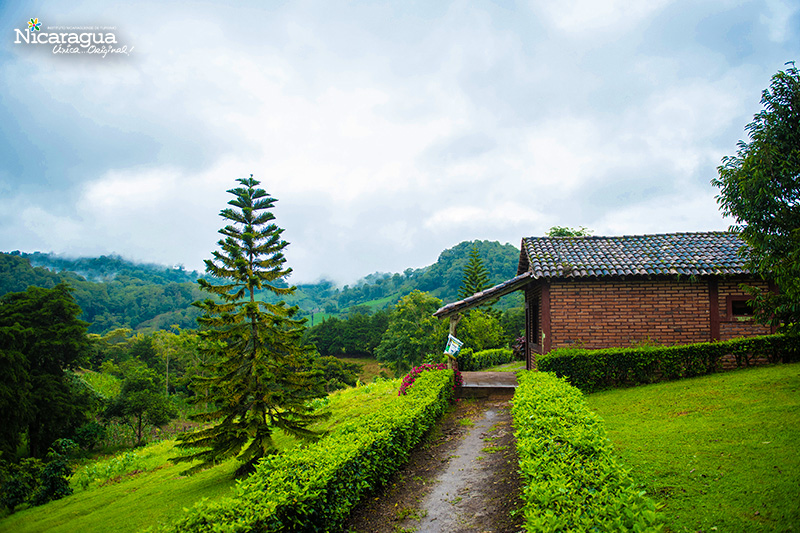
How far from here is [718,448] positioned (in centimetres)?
573

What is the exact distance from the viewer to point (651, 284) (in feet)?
42.1

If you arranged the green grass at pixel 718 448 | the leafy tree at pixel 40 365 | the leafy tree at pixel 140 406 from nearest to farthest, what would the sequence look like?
the green grass at pixel 718 448 → the leafy tree at pixel 40 365 → the leafy tree at pixel 140 406

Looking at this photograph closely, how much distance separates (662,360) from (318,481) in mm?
10373

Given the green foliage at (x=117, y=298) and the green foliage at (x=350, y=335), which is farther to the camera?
the green foliage at (x=117, y=298)

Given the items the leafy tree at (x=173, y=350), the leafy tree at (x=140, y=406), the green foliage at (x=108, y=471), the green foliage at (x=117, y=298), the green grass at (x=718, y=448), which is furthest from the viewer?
the green foliage at (x=117, y=298)

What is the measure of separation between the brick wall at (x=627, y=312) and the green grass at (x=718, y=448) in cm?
283

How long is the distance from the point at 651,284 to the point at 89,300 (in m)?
100

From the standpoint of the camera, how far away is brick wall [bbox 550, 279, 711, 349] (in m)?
12.7

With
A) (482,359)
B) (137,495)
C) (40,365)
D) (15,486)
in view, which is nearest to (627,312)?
(482,359)

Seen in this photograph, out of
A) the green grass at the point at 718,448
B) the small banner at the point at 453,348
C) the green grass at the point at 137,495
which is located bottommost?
the green grass at the point at 137,495

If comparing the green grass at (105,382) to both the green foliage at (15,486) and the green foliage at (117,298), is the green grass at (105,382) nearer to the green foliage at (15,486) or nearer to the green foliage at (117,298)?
the green foliage at (15,486)

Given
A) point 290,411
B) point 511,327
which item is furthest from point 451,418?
point 511,327

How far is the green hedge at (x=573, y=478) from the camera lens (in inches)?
124

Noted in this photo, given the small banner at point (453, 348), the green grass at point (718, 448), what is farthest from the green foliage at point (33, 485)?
the green grass at point (718, 448)
